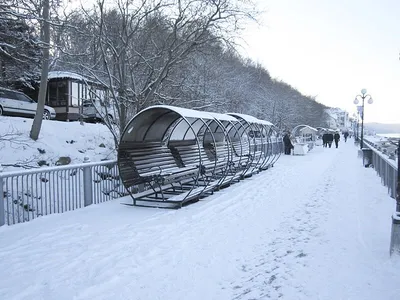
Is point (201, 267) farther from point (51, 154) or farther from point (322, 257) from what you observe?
point (51, 154)

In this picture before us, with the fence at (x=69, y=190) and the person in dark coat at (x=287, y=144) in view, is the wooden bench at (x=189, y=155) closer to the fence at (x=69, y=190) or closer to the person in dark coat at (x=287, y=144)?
the fence at (x=69, y=190)

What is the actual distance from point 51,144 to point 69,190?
711cm

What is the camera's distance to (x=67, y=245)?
5.15 m

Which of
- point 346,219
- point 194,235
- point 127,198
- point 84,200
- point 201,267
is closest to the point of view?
point 201,267

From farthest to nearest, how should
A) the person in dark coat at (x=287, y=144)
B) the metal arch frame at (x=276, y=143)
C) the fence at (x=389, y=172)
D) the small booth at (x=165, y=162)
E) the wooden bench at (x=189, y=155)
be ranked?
the person in dark coat at (x=287, y=144) → the metal arch frame at (x=276, y=143) → the wooden bench at (x=189, y=155) → the fence at (x=389, y=172) → the small booth at (x=165, y=162)

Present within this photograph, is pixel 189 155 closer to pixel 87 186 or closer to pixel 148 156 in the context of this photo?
pixel 148 156

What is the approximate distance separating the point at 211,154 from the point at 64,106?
1531cm

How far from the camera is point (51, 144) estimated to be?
1378cm

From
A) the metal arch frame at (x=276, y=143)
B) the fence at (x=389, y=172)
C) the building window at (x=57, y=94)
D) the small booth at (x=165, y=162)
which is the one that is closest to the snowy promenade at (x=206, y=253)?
the fence at (x=389, y=172)

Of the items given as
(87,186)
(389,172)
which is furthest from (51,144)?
(389,172)

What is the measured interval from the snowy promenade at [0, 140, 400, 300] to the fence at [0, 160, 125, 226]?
0.42 meters

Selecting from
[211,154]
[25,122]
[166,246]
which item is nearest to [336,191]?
[211,154]

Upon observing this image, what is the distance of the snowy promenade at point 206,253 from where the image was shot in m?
3.78

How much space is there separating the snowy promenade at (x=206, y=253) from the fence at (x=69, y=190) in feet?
1.36
